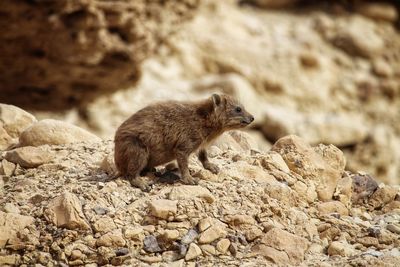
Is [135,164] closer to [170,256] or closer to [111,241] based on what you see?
[111,241]

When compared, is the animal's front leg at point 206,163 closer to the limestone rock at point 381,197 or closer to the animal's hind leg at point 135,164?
the animal's hind leg at point 135,164

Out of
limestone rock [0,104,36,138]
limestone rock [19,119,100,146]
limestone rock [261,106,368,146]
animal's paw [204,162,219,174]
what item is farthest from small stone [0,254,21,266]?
limestone rock [261,106,368,146]

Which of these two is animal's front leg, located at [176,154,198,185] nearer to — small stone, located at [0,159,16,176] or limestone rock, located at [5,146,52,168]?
limestone rock, located at [5,146,52,168]

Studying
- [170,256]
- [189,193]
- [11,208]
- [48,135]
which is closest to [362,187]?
[189,193]

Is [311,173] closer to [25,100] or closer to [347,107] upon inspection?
[25,100]

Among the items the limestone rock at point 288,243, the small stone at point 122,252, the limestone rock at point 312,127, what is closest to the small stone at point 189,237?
the small stone at point 122,252

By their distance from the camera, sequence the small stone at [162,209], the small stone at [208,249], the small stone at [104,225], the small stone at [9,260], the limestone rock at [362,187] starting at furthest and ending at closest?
1. the limestone rock at [362,187]
2. the small stone at [162,209]
3. the small stone at [104,225]
4. the small stone at [208,249]
5. the small stone at [9,260]

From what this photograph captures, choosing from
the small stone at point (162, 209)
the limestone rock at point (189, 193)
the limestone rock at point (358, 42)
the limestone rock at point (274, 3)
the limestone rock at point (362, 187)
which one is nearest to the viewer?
the small stone at point (162, 209)
